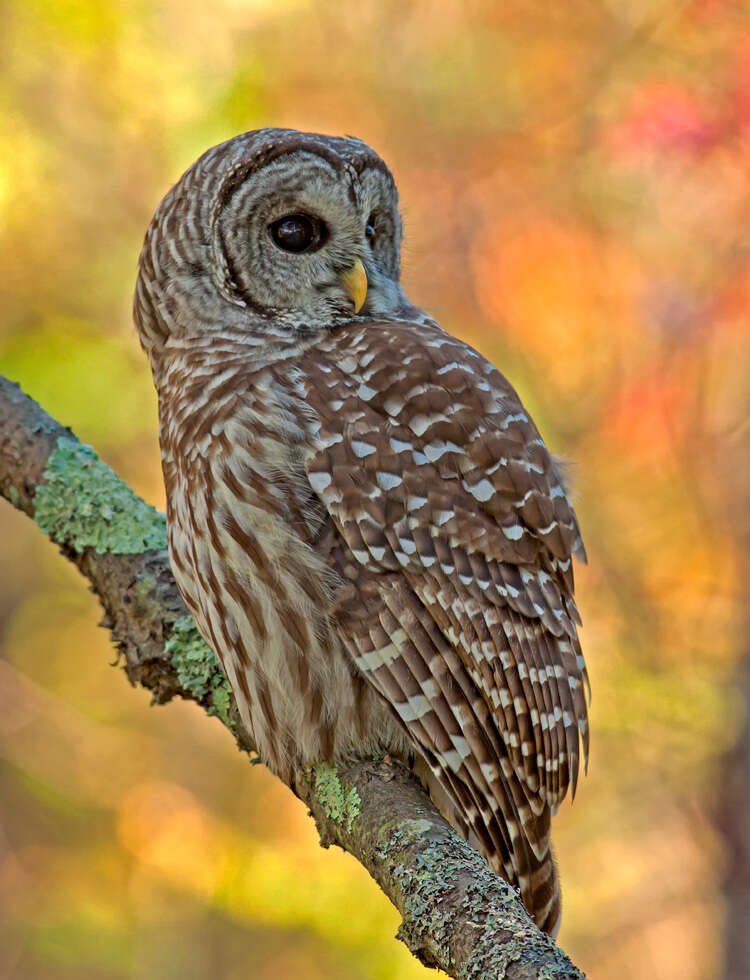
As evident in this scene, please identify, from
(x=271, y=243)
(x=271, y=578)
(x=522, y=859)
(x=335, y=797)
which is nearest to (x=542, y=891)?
(x=522, y=859)

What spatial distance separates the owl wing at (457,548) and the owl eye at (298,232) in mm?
298

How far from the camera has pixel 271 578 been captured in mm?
2529

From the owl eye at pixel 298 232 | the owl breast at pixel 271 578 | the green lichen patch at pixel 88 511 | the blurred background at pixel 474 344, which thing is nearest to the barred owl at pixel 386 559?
the owl breast at pixel 271 578

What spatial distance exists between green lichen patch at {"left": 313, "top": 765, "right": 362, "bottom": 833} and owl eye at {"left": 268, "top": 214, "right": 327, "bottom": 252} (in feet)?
4.15

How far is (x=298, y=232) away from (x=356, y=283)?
203 millimetres

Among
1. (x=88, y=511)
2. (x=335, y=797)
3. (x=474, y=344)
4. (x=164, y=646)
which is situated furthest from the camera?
(x=474, y=344)

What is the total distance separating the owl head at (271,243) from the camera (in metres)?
2.89

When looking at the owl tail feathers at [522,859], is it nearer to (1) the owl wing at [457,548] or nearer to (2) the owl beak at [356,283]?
(1) the owl wing at [457,548]

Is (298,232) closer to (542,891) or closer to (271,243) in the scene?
(271,243)

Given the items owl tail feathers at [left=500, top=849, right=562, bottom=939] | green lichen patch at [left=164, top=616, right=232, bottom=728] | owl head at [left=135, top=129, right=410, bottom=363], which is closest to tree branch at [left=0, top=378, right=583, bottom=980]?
green lichen patch at [left=164, top=616, right=232, bottom=728]

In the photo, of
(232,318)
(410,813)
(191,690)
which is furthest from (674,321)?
(410,813)

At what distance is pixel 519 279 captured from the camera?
4.77 m

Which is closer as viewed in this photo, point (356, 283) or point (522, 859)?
point (522, 859)

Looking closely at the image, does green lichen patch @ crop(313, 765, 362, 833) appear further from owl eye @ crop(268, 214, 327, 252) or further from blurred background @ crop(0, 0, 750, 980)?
A: blurred background @ crop(0, 0, 750, 980)
